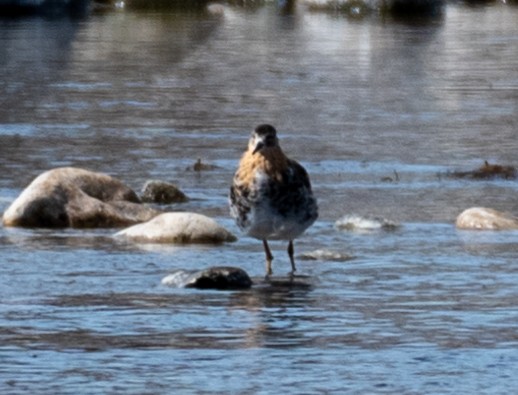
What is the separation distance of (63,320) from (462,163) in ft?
28.4

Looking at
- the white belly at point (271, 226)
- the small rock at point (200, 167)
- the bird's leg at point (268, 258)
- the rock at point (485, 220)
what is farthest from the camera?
the small rock at point (200, 167)

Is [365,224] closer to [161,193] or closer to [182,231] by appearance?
[182,231]

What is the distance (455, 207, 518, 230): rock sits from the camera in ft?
42.6

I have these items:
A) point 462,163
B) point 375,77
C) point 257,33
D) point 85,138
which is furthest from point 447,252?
point 257,33

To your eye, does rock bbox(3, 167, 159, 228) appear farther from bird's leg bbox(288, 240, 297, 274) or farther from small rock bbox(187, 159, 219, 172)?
small rock bbox(187, 159, 219, 172)

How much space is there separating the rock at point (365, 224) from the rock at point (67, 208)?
1.38 m

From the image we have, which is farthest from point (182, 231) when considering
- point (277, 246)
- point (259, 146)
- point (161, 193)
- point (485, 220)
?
point (161, 193)

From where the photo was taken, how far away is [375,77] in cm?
3070

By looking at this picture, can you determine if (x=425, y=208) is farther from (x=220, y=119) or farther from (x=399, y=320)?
(x=220, y=119)

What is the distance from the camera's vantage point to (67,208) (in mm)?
13367

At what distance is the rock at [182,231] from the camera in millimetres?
12398

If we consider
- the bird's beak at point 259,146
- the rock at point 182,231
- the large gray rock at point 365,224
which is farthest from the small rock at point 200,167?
the bird's beak at point 259,146

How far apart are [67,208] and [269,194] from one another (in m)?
2.78

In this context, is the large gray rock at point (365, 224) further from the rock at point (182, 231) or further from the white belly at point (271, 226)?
the white belly at point (271, 226)
